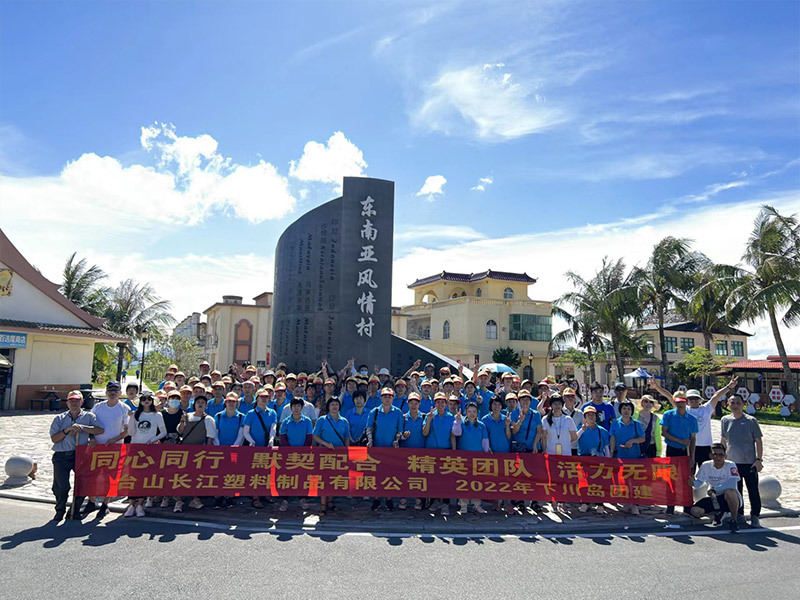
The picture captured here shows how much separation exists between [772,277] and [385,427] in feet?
74.9

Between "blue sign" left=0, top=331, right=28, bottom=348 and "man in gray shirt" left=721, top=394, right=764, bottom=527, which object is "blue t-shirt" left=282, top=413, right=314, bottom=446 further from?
"blue sign" left=0, top=331, right=28, bottom=348

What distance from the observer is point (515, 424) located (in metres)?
7.66

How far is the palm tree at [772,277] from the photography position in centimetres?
2266

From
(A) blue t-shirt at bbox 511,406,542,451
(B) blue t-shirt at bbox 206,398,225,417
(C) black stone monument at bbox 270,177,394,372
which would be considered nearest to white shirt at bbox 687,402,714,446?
(A) blue t-shirt at bbox 511,406,542,451

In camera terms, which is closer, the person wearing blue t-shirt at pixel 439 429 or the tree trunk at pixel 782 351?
the person wearing blue t-shirt at pixel 439 429

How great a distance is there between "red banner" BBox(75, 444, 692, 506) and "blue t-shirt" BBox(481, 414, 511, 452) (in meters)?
0.22

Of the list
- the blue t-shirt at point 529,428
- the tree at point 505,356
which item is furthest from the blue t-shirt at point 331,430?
the tree at point 505,356

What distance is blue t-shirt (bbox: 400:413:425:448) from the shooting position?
298 inches

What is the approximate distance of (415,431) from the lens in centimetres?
759

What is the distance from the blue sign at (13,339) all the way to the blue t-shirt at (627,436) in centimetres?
2017

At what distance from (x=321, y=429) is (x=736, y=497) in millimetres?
5344

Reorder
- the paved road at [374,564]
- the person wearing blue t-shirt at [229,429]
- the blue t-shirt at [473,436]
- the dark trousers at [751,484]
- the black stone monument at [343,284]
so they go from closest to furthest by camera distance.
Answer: the paved road at [374,564], the dark trousers at [751,484], the person wearing blue t-shirt at [229,429], the blue t-shirt at [473,436], the black stone monument at [343,284]

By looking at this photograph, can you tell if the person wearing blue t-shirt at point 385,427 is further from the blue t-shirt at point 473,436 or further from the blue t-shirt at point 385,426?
the blue t-shirt at point 473,436

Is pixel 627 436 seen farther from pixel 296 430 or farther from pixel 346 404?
pixel 296 430
